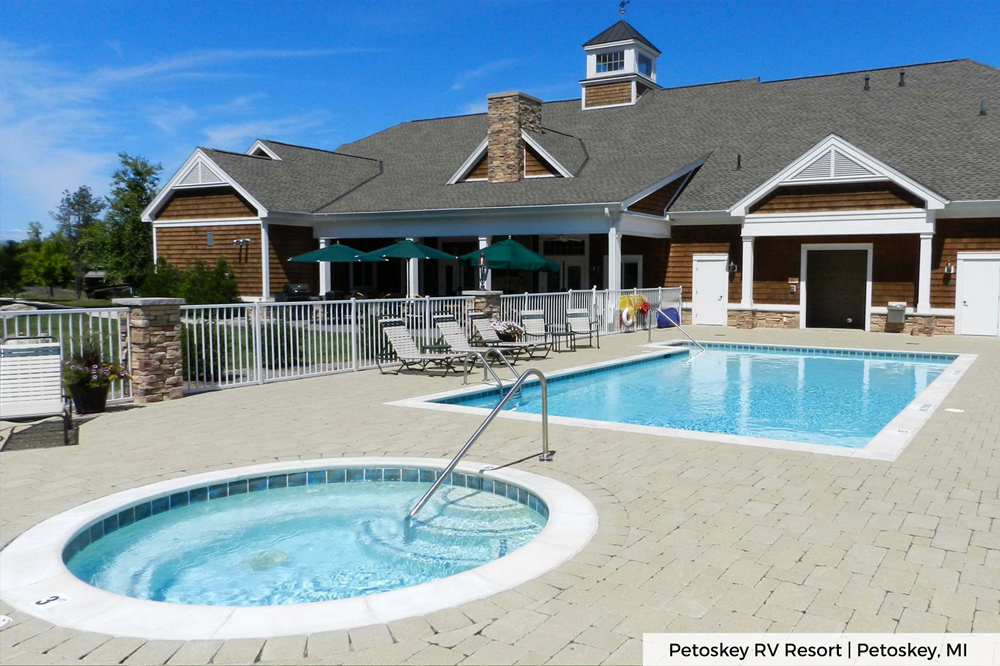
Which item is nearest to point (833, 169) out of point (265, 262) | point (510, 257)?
point (510, 257)

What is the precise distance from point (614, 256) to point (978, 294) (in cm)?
931

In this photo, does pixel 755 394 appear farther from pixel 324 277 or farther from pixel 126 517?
pixel 324 277

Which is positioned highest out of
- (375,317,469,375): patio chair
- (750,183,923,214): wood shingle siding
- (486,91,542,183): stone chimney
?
(486,91,542,183): stone chimney

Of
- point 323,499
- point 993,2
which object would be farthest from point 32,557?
point 993,2

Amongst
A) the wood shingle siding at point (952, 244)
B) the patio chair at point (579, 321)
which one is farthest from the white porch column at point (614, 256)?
the wood shingle siding at point (952, 244)

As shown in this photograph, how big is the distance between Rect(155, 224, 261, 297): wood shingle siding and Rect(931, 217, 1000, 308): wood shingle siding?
19.9 metres

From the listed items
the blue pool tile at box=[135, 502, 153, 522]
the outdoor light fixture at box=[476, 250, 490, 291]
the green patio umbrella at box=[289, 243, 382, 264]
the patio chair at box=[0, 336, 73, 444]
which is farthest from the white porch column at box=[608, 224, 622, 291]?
the blue pool tile at box=[135, 502, 153, 522]

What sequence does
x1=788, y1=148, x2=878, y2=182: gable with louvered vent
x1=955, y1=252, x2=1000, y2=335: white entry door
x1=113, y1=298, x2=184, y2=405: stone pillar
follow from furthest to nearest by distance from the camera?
1. x1=788, y1=148, x2=878, y2=182: gable with louvered vent
2. x1=955, y1=252, x2=1000, y2=335: white entry door
3. x1=113, y1=298, x2=184, y2=405: stone pillar

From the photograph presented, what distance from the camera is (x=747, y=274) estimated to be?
2258cm

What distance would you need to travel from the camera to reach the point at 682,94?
30.1 m

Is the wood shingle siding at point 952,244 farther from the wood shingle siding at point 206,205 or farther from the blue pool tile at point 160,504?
the blue pool tile at point 160,504

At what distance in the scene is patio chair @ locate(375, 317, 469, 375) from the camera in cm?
1284

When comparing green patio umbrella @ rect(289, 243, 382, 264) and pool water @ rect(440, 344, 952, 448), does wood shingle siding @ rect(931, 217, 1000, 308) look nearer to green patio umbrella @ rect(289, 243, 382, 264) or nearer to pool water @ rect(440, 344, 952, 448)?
pool water @ rect(440, 344, 952, 448)

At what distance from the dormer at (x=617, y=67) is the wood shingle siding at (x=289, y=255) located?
13.4 m
